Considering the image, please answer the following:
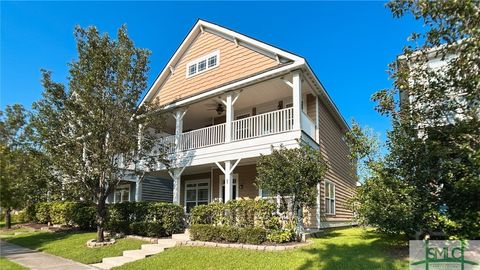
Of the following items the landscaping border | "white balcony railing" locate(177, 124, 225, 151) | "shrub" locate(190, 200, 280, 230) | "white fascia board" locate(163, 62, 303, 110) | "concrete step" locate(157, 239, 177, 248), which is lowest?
"concrete step" locate(157, 239, 177, 248)

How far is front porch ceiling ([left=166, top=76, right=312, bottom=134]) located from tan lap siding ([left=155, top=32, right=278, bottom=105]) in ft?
2.35

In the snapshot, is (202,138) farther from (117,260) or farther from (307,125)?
(117,260)

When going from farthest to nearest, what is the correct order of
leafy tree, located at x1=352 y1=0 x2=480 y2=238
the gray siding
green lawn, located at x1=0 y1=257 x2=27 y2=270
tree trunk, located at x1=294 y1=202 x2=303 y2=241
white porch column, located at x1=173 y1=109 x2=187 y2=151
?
the gray siding, white porch column, located at x1=173 y1=109 x2=187 y2=151, tree trunk, located at x1=294 y1=202 x2=303 y2=241, green lawn, located at x1=0 y1=257 x2=27 y2=270, leafy tree, located at x1=352 y1=0 x2=480 y2=238

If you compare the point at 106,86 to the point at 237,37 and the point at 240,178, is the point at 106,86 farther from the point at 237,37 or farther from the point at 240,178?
the point at 240,178

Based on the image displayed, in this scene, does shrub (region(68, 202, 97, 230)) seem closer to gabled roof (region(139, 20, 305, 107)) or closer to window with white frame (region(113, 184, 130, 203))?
window with white frame (region(113, 184, 130, 203))

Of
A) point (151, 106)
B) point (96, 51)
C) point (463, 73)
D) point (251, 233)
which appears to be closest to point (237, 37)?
point (151, 106)

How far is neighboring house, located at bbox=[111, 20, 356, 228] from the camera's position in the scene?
43.2 ft

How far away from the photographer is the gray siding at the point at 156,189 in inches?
883

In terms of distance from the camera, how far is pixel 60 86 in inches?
527

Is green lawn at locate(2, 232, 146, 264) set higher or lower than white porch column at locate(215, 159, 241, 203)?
lower

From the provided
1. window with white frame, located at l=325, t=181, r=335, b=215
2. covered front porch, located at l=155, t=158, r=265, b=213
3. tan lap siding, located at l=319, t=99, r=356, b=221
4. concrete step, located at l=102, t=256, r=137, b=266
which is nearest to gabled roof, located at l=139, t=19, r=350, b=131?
tan lap siding, located at l=319, t=99, r=356, b=221

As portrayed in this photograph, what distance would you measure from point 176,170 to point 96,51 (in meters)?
6.13

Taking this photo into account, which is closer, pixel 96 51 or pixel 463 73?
pixel 463 73

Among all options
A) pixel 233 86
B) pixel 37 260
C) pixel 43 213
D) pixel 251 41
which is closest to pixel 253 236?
pixel 233 86
